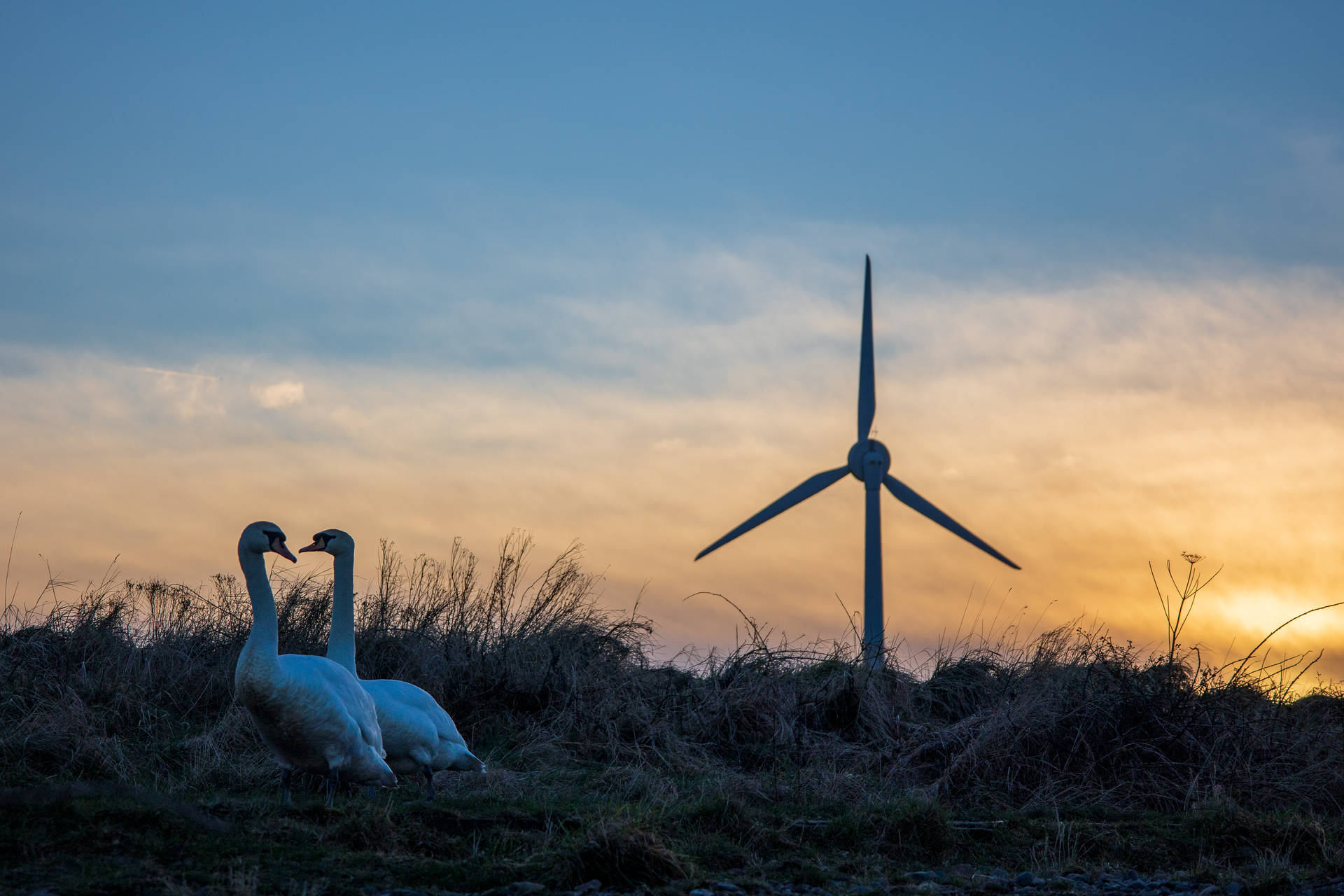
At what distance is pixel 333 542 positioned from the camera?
10.8m

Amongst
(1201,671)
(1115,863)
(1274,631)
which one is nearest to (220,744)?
(1115,863)

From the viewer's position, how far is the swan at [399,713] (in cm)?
951

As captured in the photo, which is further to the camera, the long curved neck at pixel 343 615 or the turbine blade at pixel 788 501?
the turbine blade at pixel 788 501

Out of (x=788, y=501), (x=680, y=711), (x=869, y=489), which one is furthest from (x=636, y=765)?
(x=869, y=489)

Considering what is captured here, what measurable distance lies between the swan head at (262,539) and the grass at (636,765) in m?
1.79

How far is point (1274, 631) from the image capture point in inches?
477

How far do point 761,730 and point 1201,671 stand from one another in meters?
4.53

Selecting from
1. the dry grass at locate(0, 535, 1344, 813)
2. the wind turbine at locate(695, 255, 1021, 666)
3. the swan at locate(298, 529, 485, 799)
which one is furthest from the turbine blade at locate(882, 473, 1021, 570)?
the swan at locate(298, 529, 485, 799)

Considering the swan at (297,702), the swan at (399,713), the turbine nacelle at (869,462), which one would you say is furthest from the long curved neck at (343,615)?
the turbine nacelle at (869,462)

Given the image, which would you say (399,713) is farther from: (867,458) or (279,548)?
(867,458)

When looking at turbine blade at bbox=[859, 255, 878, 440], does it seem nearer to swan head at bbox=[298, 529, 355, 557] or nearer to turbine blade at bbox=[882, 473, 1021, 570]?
turbine blade at bbox=[882, 473, 1021, 570]

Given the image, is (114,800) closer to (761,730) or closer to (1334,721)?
(761,730)

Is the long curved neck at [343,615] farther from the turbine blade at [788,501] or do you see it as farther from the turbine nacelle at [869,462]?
the turbine nacelle at [869,462]

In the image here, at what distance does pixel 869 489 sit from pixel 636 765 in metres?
14.4
